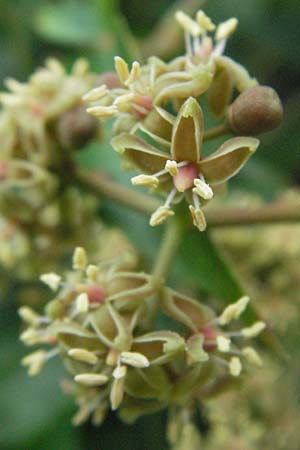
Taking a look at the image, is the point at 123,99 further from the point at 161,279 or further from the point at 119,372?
the point at 119,372

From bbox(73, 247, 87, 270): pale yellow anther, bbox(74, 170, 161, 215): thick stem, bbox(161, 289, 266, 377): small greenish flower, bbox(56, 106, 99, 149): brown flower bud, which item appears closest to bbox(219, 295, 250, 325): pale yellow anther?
bbox(161, 289, 266, 377): small greenish flower

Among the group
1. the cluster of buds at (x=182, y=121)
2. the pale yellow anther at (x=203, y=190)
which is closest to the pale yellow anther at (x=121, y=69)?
the cluster of buds at (x=182, y=121)

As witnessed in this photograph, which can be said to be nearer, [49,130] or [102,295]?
[102,295]

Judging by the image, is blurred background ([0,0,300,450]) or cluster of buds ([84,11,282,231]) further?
blurred background ([0,0,300,450])

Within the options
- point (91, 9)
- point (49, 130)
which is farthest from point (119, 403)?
point (91, 9)

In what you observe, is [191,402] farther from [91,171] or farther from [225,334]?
[91,171]

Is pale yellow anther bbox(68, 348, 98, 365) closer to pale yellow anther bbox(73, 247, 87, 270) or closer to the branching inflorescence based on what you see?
the branching inflorescence

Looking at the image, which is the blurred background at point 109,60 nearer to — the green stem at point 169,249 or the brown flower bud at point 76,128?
the brown flower bud at point 76,128
